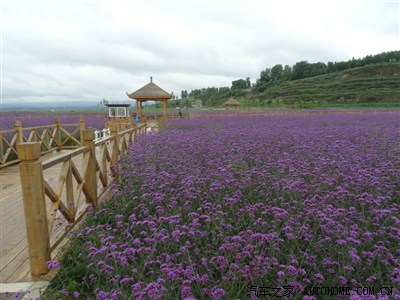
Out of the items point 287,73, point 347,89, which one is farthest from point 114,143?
point 287,73

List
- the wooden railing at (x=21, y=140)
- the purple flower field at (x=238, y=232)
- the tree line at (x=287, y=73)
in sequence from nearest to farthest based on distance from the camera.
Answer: the purple flower field at (x=238, y=232)
the wooden railing at (x=21, y=140)
the tree line at (x=287, y=73)

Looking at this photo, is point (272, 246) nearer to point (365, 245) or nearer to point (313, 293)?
point (313, 293)

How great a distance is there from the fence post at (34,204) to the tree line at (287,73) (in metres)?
77.1

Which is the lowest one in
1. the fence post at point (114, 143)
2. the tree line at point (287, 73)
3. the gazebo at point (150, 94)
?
the fence post at point (114, 143)

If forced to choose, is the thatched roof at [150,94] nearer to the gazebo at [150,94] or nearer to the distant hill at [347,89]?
the gazebo at [150,94]

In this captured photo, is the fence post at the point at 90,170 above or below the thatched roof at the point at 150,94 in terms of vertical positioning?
below

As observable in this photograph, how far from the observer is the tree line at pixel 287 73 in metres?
91.1

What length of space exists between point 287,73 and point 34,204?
10924cm

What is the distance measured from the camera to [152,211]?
3.43 meters

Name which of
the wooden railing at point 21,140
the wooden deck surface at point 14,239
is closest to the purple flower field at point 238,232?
the wooden deck surface at point 14,239

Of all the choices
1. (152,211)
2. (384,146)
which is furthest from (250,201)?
(384,146)

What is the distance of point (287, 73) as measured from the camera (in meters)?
104

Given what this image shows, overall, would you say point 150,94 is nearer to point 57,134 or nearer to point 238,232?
point 57,134

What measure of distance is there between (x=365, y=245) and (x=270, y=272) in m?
0.86
